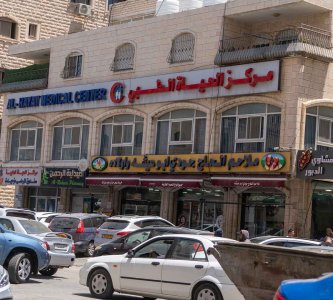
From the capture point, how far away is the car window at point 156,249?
615 inches

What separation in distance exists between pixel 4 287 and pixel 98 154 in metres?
25.8

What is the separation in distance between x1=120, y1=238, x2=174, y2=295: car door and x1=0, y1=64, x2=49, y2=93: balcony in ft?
89.1

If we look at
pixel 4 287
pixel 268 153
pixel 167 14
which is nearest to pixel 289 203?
pixel 268 153


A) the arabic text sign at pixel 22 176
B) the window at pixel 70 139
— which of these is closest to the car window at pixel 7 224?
the window at pixel 70 139

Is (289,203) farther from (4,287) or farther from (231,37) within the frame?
(4,287)

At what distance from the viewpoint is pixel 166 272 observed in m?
15.2

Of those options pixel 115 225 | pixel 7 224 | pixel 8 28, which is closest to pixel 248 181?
pixel 115 225

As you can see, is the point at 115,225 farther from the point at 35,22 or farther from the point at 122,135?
the point at 35,22

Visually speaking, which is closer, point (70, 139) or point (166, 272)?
point (166, 272)

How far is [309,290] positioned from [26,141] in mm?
37966

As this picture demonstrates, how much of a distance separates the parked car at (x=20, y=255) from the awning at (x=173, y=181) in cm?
1426

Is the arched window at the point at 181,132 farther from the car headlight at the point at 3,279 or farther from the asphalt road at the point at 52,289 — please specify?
the car headlight at the point at 3,279

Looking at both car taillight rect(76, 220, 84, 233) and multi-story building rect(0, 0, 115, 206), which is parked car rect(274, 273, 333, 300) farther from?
multi-story building rect(0, 0, 115, 206)

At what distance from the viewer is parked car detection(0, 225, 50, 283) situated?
17656 millimetres
